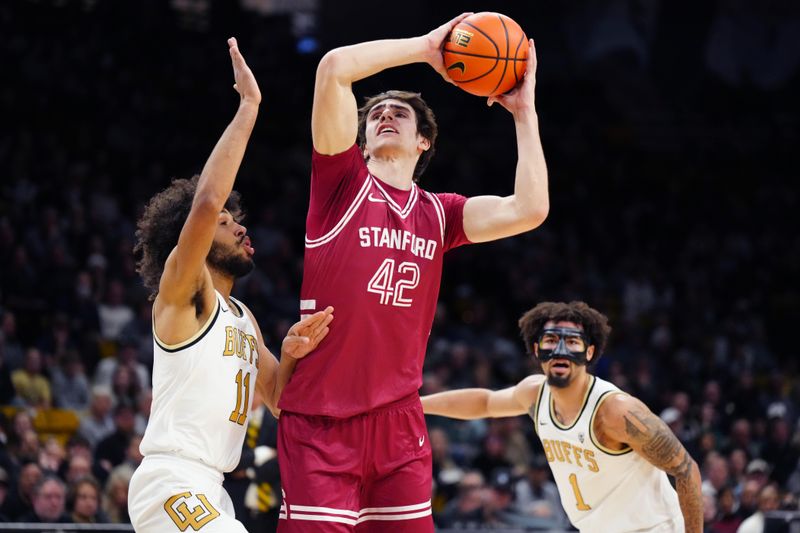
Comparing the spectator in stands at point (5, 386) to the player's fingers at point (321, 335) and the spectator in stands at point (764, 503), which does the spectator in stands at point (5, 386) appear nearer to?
the spectator in stands at point (764, 503)

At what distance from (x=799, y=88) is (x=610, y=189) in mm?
4488

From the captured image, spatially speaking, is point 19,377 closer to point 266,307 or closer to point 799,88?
point 266,307

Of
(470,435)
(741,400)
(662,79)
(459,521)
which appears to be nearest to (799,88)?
(662,79)

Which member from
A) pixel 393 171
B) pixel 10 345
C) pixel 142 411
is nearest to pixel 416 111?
pixel 393 171

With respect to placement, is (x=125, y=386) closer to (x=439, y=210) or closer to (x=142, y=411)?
A: (x=142, y=411)

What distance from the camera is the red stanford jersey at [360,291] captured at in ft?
14.6

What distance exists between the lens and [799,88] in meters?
20.4

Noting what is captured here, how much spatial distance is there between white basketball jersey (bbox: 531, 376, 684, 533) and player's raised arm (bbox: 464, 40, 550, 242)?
130cm

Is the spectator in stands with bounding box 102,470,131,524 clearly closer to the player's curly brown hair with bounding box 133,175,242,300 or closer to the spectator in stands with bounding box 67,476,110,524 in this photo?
the spectator in stands with bounding box 67,476,110,524

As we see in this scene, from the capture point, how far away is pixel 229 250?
473 centimetres

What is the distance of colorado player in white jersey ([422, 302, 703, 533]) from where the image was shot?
5.55m

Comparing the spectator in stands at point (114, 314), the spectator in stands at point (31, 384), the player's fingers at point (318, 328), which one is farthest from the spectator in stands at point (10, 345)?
the player's fingers at point (318, 328)

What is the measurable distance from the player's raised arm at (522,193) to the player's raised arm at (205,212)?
3.28 feet

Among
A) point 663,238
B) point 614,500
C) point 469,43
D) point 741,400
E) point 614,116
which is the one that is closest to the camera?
point 469,43
